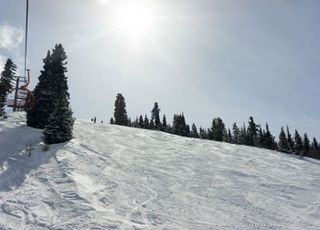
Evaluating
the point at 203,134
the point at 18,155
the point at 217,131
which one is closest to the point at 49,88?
the point at 18,155

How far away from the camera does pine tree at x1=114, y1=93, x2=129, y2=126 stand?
70.0 m

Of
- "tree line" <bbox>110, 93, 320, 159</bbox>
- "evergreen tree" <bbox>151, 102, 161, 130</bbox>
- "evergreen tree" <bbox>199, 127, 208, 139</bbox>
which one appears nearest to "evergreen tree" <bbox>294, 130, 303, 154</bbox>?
"tree line" <bbox>110, 93, 320, 159</bbox>

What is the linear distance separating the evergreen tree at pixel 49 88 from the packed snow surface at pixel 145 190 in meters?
5.99

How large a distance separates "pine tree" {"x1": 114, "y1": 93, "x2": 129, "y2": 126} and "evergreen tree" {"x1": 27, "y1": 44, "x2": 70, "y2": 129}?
33535mm

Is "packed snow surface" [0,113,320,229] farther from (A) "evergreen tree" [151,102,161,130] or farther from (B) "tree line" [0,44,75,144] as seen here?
(A) "evergreen tree" [151,102,161,130]

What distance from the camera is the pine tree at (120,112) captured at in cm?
7000

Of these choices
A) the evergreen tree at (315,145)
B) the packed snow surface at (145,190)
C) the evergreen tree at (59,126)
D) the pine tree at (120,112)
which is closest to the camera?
the packed snow surface at (145,190)

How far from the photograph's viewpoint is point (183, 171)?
18.8 metres

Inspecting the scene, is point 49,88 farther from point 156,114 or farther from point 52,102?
point 156,114

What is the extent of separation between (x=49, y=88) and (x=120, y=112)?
1491 inches

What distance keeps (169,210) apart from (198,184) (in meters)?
4.41

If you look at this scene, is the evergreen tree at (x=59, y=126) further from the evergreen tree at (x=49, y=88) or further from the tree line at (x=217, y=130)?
the tree line at (x=217, y=130)

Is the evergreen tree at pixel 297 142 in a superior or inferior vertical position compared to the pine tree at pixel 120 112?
inferior

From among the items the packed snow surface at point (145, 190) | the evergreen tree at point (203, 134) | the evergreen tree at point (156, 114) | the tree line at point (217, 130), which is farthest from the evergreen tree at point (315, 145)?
the packed snow surface at point (145, 190)
